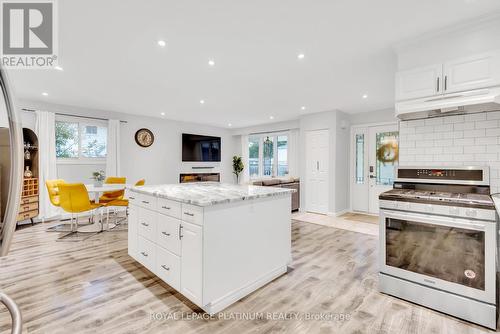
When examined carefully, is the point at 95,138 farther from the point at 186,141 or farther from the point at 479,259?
the point at 479,259

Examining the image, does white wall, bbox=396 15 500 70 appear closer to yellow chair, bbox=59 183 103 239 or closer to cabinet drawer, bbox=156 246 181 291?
cabinet drawer, bbox=156 246 181 291

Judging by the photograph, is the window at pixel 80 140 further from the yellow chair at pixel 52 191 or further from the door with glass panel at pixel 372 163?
the door with glass panel at pixel 372 163

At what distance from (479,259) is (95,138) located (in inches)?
269

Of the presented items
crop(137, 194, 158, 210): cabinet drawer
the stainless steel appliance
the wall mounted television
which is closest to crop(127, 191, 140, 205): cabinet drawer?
crop(137, 194, 158, 210): cabinet drawer

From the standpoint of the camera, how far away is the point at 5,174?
23.1 inches

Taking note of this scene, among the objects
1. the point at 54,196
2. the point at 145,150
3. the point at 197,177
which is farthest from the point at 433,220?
the point at 197,177

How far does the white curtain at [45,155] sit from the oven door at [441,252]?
5943 mm

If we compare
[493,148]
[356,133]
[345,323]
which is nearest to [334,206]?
[356,133]

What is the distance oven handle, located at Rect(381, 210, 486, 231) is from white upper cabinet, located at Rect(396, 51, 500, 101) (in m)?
1.17

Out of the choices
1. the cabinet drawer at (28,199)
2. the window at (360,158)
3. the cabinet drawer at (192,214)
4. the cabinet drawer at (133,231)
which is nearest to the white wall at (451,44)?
the cabinet drawer at (192,214)

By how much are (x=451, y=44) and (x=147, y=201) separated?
339cm

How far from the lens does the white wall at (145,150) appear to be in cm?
531

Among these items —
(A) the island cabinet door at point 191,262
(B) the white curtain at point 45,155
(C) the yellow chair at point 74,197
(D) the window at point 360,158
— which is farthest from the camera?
(D) the window at point 360,158

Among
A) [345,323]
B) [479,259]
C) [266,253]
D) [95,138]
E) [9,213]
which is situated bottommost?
[345,323]
